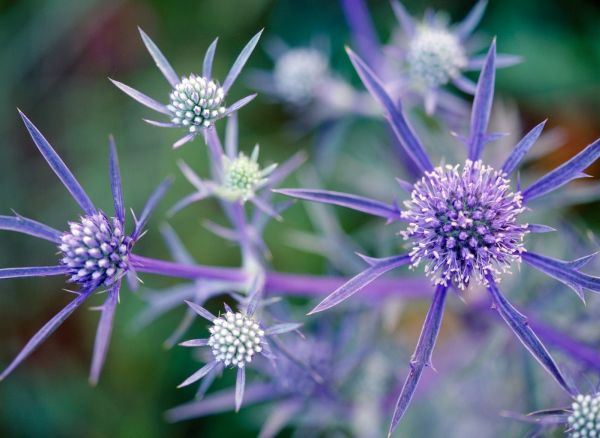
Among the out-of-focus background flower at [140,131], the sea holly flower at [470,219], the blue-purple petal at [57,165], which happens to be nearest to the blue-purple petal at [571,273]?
the sea holly flower at [470,219]

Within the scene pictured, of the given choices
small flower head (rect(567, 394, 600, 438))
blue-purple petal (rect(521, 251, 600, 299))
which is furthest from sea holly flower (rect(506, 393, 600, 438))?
blue-purple petal (rect(521, 251, 600, 299))

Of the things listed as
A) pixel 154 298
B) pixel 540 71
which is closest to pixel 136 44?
pixel 154 298

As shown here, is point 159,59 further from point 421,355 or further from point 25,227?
point 421,355

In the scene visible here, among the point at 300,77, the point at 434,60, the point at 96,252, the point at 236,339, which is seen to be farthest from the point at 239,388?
the point at 300,77

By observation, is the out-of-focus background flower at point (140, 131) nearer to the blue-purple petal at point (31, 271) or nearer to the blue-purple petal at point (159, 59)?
the blue-purple petal at point (159, 59)

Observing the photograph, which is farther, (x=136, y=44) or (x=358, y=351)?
(x=136, y=44)

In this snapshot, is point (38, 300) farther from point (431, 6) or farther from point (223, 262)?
point (431, 6)

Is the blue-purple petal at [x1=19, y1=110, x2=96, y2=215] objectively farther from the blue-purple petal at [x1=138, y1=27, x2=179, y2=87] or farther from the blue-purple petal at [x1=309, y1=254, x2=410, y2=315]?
the blue-purple petal at [x1=309, y1=254, x2=410, y2=315]
